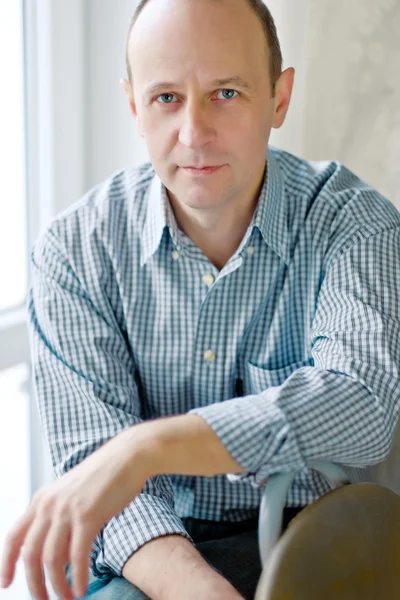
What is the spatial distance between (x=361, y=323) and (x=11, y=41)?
1.13m

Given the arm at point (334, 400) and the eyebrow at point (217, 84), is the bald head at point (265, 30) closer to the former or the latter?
the eyebrow at point (217, 84)

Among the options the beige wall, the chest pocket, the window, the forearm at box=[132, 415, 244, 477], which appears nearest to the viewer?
the forearm at box=[132, 415, 244, 477]

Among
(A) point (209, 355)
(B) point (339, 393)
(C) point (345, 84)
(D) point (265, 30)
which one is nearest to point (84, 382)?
(A) point (209, 355)

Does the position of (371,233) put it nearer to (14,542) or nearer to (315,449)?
(315,449)

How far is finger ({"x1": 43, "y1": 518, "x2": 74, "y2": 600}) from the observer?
1.06 m

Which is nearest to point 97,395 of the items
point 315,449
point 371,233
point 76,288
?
point 76,288

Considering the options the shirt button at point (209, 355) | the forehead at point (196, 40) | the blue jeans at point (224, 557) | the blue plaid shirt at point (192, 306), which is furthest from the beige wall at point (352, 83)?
the blue jeans at point (224, 557)

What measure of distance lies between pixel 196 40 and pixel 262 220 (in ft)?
1.18

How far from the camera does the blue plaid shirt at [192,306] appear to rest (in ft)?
4.82

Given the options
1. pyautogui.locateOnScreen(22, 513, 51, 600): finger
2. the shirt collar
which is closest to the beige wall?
the shirt collar

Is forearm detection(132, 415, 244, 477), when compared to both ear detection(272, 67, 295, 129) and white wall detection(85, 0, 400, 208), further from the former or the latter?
white wall detection(85, 0, 400, 208)

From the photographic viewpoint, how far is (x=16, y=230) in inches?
83.2

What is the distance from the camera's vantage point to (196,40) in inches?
53.1

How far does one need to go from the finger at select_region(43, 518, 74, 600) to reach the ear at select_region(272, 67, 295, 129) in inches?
33.9
